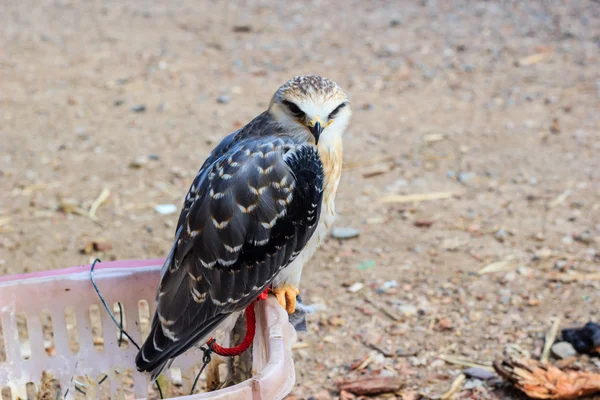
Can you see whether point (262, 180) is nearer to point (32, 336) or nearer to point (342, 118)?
point (342, 118)

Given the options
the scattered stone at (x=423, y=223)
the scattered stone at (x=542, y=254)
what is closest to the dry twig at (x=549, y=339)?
the scattered stone at (x=542, y=254)

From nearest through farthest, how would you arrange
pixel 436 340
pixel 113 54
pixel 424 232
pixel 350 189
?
pixel 436 340, pixel 424 232, pixel 350 189, pixel 113 54

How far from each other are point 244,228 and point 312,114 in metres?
0.62

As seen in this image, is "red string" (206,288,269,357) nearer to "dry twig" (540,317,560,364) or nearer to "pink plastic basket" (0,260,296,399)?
"pink plastic basket" (0,260,296,399)

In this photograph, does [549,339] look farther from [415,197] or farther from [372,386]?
[415,197]

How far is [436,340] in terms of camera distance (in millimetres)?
4207

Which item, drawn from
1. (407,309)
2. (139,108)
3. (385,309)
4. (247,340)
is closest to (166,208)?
(385,309)

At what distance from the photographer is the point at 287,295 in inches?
139

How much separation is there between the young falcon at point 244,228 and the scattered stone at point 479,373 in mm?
1062

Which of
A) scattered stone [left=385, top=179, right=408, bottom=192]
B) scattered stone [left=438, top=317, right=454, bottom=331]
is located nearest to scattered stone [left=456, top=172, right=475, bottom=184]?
scattered stone [left=385, top=179, right=408, bottom=192]

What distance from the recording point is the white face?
11.2 feet

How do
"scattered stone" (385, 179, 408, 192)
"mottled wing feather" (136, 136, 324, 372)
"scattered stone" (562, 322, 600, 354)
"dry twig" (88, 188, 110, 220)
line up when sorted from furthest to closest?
"scattered stone" (385, 179, 408, 192) → "dry twig" (88, 188, 110, 220) → "scattered stone" (562, 322, 600, 354) → "mottled wing feather" (136, 136, 324, 372)

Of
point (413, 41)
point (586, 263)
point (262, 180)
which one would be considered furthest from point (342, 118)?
point (413, 41)

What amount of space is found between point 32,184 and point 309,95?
3.47 meters
